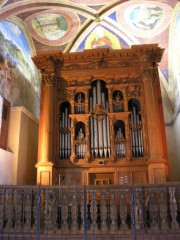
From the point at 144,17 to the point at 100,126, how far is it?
4.46m

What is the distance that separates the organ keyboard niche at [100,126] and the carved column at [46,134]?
45 cm

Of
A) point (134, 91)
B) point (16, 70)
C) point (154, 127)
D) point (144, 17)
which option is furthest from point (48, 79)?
point (144, 17)

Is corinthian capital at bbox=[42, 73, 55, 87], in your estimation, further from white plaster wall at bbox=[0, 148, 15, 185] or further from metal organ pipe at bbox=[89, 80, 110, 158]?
white plaster wall at bbox=[0, 148, 15, 185]

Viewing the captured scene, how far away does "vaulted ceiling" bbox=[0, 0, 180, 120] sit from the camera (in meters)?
9.56

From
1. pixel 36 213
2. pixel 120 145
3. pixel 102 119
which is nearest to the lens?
pixel 36 213

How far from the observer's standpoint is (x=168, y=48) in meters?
11.6

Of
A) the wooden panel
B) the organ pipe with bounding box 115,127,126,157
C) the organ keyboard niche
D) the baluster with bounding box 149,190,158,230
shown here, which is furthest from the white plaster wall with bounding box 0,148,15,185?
the baluster with bounding box 149,190,158,230

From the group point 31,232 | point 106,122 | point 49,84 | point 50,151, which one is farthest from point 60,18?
point 31,232

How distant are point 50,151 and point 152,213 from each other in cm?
397

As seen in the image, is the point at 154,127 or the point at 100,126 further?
the point at 100,126

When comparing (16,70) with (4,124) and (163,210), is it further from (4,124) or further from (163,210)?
(163,210)

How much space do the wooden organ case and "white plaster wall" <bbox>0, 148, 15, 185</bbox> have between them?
1.08 m

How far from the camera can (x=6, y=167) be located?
8.91 metres

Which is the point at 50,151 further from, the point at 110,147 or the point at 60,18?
the point at 60,18
